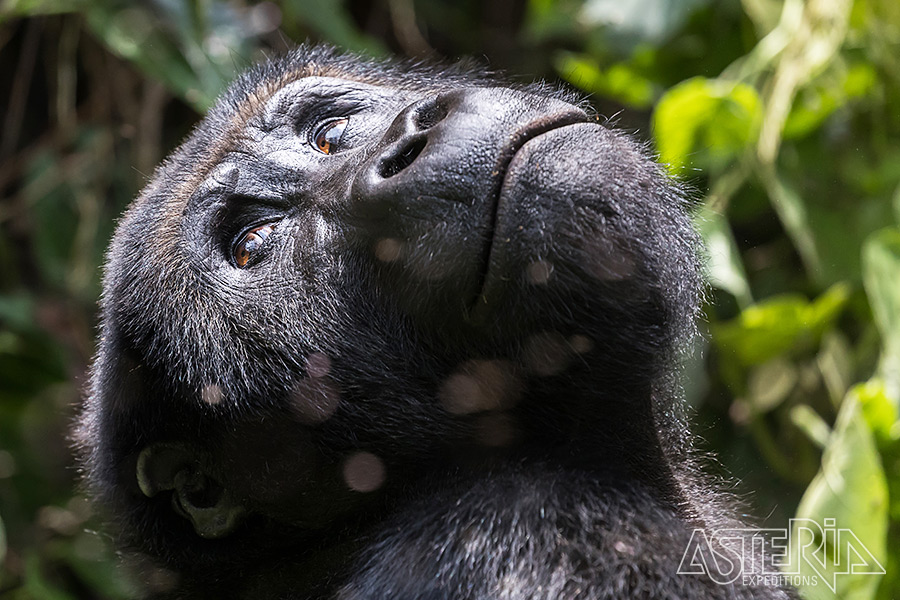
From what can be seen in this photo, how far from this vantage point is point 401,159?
4.05 feet

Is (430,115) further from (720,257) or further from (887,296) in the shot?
(887,296)

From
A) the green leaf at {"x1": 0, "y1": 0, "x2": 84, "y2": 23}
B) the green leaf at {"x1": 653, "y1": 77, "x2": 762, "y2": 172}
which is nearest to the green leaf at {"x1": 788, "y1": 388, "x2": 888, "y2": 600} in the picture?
the green leaf at {"x1": 653, "y1": 77, "x2": 762, "y2": 172}

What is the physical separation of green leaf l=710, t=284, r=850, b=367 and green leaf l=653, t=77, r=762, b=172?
0.35 metres

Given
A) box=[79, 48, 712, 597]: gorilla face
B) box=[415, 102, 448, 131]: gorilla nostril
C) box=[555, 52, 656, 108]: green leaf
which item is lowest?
box=[79, 48, 712, 597]: gorilla face

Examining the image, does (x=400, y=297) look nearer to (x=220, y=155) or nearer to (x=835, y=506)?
(x=220, y=155)

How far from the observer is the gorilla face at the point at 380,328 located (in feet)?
3.82

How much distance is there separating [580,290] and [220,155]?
2.26 ft

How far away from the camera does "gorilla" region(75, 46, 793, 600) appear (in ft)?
3.78

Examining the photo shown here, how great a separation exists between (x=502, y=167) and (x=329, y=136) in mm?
430

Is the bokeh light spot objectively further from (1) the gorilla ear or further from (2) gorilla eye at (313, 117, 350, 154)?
(2) gorilla eye at (313, 117, 350, 154)

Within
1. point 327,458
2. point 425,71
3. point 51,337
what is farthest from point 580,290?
point 51,337

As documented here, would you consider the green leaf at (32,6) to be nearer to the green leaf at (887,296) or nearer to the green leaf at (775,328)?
the green leaf at (775,328)

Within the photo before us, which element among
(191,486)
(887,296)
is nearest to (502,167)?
(191,486)

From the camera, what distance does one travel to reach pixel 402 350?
4.19ft
